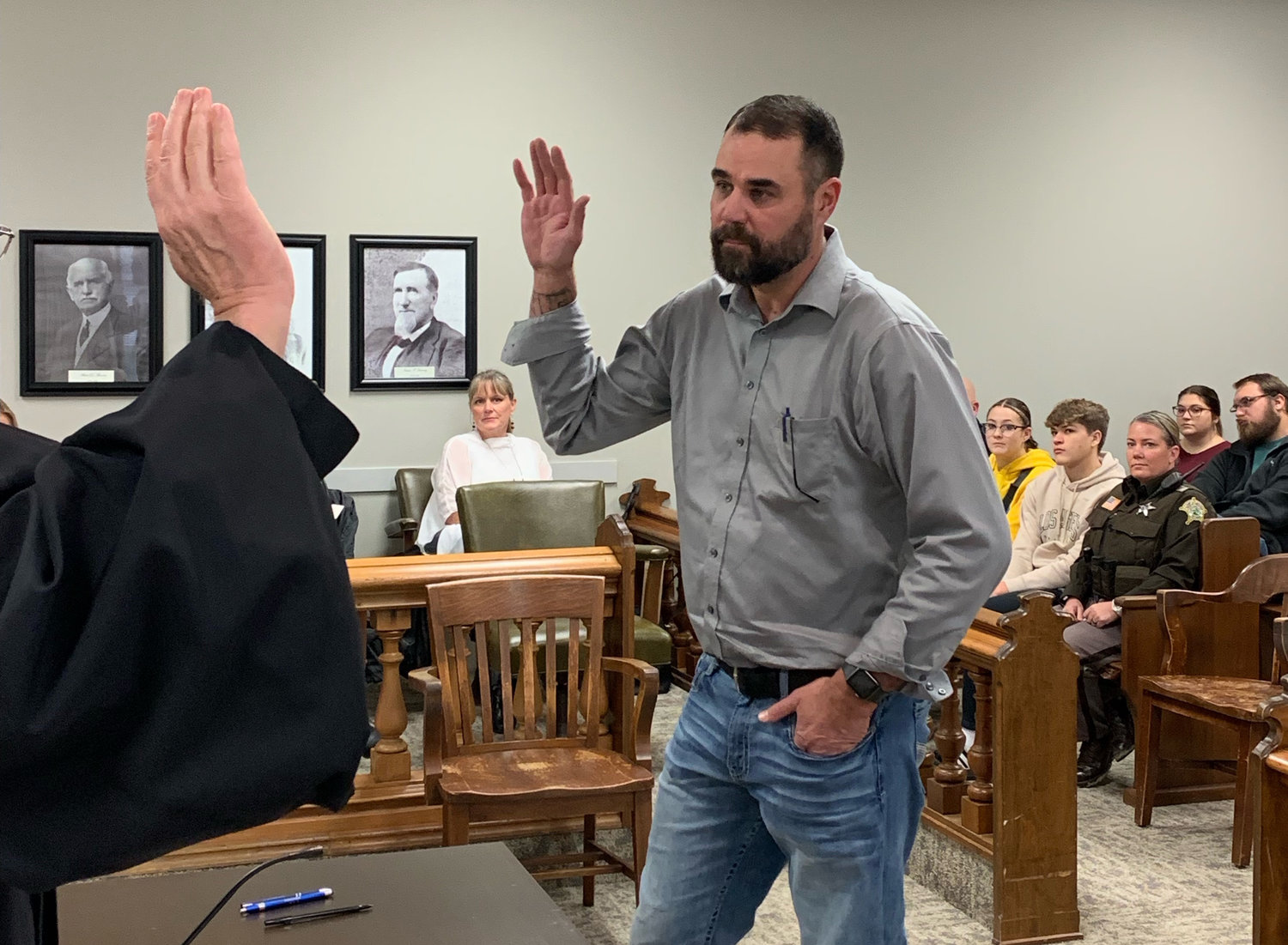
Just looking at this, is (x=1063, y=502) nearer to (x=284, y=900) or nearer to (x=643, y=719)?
(x=643, y=719)

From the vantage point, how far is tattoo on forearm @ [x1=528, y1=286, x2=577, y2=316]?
7.13 ft

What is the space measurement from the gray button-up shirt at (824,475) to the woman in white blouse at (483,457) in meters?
3.92

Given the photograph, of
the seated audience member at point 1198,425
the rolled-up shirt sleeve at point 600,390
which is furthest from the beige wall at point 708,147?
the rolled-up shirt sleeve at point 600,390

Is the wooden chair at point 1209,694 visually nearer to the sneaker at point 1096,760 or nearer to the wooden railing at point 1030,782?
the sneaker at point 1096,760

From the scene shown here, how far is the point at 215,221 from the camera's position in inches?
32.4

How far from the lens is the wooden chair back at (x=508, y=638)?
11.5 feet

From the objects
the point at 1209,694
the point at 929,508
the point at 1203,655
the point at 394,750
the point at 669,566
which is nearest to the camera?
the point at 929,508

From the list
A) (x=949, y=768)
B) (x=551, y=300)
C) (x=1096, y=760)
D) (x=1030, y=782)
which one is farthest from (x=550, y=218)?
(x=1096, y=760)

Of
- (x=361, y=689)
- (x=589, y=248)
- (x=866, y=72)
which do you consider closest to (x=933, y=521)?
(x=361, y=689)

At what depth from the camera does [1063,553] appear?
17.7ft

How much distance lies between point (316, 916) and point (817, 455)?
98cm

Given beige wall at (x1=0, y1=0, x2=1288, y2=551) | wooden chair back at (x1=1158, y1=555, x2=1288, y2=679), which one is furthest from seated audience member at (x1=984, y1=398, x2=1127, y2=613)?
beige wall at (x1=0, y1=0, x2=1288, y2=551)

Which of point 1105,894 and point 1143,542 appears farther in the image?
point 1143,542

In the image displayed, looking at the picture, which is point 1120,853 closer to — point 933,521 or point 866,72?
point 933,521
